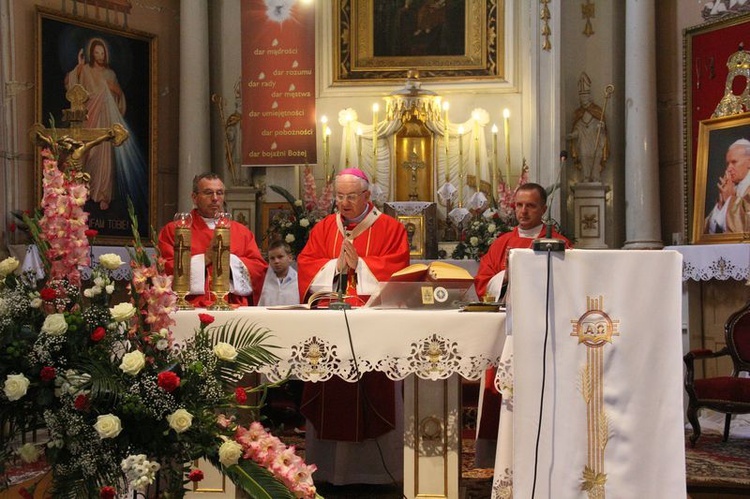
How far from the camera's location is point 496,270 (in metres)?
6.19

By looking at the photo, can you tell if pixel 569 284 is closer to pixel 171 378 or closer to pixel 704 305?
pixel 171 378

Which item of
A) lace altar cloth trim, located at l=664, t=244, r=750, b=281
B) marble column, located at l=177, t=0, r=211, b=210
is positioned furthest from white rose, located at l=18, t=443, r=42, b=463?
marble column, located at l=177, t=0, r=211, b=210

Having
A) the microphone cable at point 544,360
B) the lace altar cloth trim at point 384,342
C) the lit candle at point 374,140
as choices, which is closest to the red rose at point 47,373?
the lace altar cloth trim at point 384,342

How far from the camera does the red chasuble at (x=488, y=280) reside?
5.49m

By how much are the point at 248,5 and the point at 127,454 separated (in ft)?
22.3

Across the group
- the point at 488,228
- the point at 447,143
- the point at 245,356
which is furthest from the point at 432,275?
the point at 447,143

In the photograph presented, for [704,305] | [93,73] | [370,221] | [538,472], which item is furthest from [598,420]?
[93,73]

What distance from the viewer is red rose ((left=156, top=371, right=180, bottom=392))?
3127mm

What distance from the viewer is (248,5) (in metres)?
9.31

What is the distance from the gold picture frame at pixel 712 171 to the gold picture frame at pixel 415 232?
2390mm

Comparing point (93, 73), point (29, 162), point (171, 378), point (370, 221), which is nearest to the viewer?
point (171, 378)

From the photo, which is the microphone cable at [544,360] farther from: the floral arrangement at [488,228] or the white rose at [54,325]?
the floral arrangement at [488,228]

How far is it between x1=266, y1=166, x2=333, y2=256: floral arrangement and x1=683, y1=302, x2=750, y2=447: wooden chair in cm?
340

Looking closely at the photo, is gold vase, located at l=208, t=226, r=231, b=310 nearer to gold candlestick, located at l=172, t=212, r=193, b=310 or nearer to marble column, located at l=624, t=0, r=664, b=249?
gold candlestick, located at l=172, t=212, r=193, b=310
